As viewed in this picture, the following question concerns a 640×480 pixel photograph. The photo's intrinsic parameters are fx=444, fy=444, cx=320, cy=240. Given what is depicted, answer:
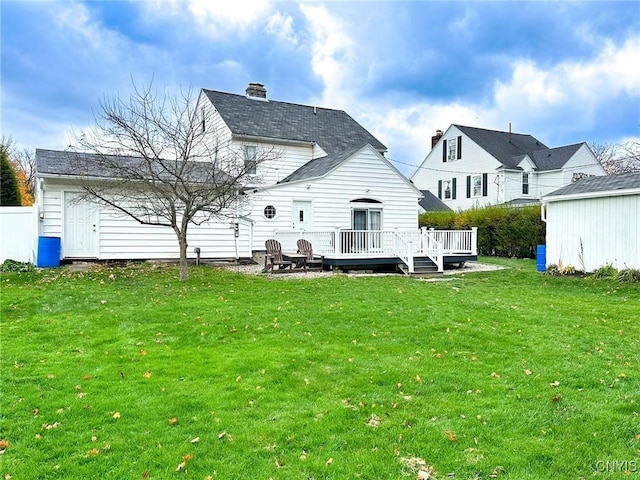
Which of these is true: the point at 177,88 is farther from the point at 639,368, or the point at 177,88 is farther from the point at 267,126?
the point at 639,368

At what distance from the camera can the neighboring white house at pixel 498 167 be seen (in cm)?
2970

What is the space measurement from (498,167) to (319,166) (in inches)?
635

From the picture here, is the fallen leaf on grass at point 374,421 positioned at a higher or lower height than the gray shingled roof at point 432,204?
lower

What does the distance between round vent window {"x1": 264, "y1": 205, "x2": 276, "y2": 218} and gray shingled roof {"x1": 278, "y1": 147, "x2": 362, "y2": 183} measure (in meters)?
1.62

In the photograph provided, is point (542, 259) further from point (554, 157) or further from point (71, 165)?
point (554, 157)

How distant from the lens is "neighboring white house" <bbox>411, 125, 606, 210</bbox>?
2970cm

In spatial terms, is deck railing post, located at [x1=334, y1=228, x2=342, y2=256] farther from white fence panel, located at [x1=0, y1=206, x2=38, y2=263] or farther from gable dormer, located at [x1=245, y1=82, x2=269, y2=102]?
gable dormer, located at [x1=245, y1=82, x2=269, y2=102]

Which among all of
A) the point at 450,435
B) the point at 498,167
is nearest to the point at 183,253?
the point at 450,435

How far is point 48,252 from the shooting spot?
13312mm

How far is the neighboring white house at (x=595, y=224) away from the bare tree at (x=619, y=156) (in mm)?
13130

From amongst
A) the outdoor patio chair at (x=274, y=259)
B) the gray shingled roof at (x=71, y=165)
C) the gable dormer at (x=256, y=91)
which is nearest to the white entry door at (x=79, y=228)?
the gray shingled roof at (x=71, y=165)

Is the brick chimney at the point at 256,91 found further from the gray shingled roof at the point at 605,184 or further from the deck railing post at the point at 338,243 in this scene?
the gray shingled roof at the point at 605,184

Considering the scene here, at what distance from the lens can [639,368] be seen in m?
4.86

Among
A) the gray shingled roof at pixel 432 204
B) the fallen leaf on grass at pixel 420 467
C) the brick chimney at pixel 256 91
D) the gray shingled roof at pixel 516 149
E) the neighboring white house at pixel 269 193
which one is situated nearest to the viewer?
the fallen leaf on grass at pixel 420 467
